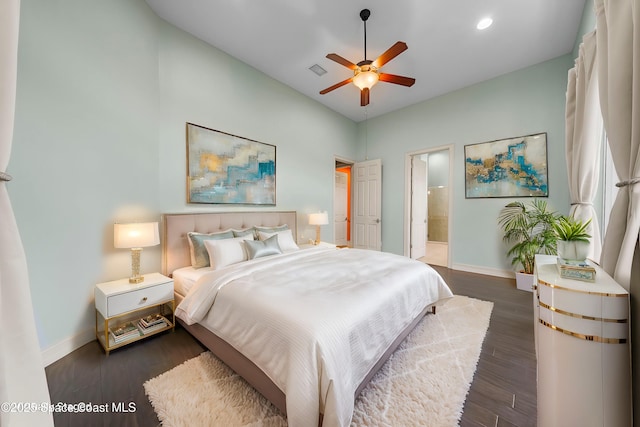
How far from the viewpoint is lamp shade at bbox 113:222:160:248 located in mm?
2016

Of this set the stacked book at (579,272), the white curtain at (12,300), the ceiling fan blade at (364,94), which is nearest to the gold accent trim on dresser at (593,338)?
the stacked book at (579,272)

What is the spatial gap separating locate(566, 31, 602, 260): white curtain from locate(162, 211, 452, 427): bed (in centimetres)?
133

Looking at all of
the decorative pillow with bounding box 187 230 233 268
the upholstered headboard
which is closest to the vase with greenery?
the upholstered headboard

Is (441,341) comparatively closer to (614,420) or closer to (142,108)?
(614,420)

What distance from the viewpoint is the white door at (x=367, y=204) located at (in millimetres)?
5195

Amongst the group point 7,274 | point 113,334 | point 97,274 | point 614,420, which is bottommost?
point 113,334

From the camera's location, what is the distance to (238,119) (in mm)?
3266

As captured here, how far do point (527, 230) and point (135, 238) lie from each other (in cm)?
502

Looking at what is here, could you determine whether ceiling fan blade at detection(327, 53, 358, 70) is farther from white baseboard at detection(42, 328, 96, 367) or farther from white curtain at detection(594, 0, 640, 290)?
white baseboard at detection(42, 328, 96, 367)

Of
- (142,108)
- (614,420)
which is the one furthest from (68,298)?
(614,420)

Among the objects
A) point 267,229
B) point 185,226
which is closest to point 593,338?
point 267,229

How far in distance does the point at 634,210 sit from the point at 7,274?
247cm

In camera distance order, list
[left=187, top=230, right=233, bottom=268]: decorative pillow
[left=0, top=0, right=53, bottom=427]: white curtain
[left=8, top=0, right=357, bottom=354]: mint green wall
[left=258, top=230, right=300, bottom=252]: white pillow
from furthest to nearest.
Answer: [left=258, top=230, right=300, bottom=252]: white pillow → [left=187, top=230, right=233, bottom=268]: decorative pillow → [left=8, top=0, right=357, bottom=354]: mint green wall → [left=0, top=0, right=53, bottom=427]: white curtain

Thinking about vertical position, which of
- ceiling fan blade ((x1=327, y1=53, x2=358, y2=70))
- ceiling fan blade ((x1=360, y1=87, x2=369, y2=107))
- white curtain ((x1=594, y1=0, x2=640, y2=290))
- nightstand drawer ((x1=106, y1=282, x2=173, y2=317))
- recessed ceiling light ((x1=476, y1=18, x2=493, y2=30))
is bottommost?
nightstand drawer ((x1=106, y1=282, x2=173, y2=317))
